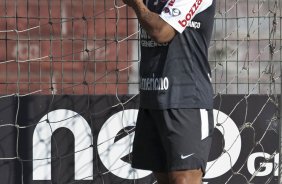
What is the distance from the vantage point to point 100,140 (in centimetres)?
476

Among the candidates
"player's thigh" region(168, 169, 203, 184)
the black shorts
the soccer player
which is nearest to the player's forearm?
the soccer player

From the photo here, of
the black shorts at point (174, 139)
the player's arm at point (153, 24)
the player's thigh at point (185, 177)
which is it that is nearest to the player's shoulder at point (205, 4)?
the player's arm at point (153, 24)

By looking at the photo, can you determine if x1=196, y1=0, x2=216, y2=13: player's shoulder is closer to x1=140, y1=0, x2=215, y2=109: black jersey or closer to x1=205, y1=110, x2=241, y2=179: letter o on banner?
x1=140, y1=0, x2=215, y2=109: black jersey

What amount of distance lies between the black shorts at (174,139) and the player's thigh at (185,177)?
0.03 metres

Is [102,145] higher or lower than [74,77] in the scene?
lower

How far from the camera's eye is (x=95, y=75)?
4961 millimetres

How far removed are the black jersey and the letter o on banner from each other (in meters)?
1.40

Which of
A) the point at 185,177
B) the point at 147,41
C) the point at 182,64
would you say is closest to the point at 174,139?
the point at 185,177

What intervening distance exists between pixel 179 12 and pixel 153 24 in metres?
0.15

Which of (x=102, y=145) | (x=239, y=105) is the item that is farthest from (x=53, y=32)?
(x=239, y=105)

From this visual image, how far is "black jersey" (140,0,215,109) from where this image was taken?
3377mm

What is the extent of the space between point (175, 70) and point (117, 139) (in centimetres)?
148

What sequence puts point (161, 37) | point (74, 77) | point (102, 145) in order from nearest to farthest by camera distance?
point (161, 37) → point (102, 145) → point (74, 77)

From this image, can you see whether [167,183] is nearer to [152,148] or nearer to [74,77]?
[152,148]
